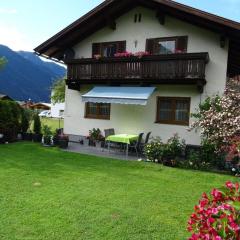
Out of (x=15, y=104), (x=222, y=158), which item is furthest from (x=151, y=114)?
(x=15, y=104)

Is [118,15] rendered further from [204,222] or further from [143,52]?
[204,222]

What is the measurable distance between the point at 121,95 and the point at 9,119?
6717 mm

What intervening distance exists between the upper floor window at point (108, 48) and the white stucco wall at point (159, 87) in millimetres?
286

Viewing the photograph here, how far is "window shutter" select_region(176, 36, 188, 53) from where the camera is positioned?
674 inches

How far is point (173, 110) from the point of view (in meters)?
17.4

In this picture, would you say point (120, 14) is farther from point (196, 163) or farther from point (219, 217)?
point (219, 217)

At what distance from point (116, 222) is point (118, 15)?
14825 millimetres

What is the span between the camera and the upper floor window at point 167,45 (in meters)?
17.2

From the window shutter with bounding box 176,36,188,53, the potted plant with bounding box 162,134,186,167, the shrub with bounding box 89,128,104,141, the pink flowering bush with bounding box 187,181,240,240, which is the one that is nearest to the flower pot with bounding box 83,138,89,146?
the shrub with bounding box 89,128,104,141

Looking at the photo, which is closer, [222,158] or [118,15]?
[222,158]

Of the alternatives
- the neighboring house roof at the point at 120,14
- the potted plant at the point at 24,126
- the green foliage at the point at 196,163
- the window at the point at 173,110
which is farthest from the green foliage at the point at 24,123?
the green foliage at the point at 196,163

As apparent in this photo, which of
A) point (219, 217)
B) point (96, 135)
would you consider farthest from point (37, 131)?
point (219, 217)

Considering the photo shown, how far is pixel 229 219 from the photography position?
332 cm

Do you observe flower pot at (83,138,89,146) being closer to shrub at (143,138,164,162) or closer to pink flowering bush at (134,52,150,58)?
shrub at (143,138,164,162)
